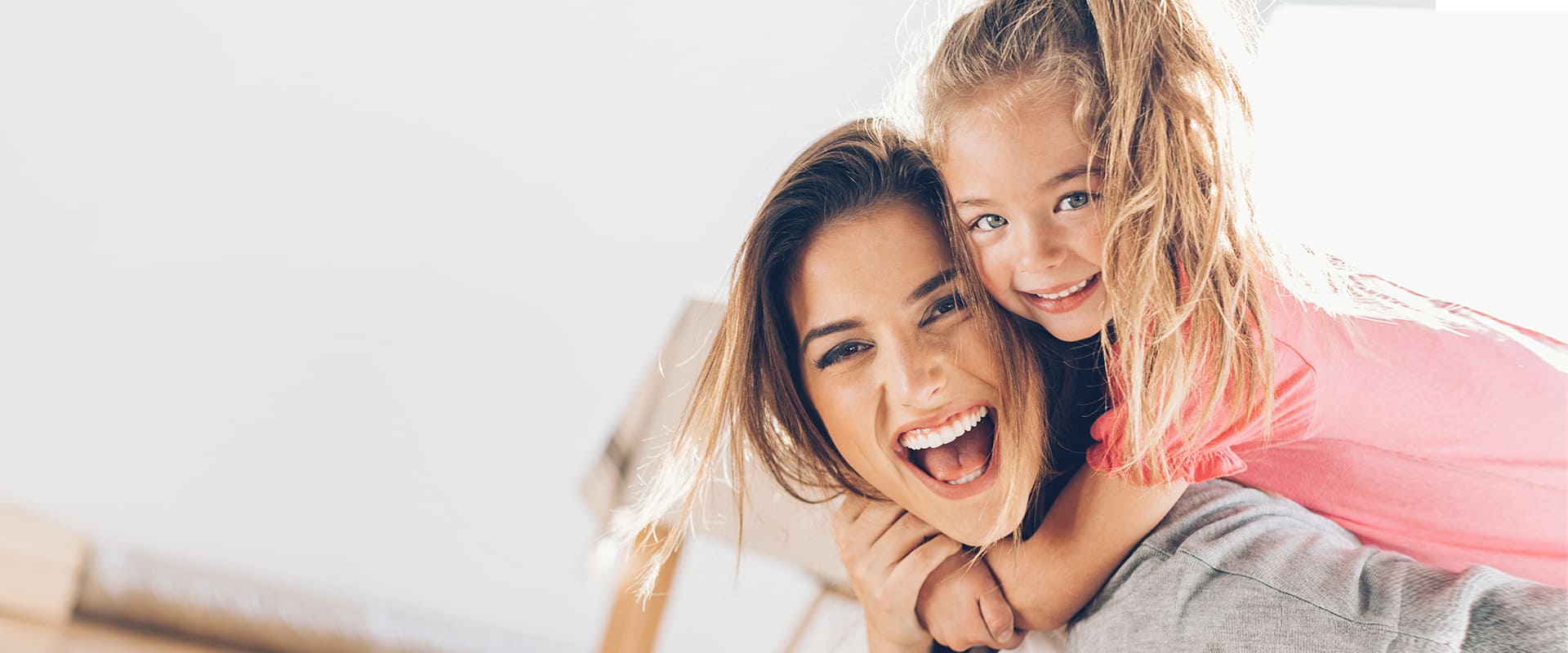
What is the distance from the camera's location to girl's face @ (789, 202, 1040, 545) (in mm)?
771

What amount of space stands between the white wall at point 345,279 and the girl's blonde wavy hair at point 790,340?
36.0 inches

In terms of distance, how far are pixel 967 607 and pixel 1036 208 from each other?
0.30 m

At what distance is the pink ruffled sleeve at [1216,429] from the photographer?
2.23 feet

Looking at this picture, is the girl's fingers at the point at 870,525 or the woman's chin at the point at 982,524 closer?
the woman's chin at the point at 982,524

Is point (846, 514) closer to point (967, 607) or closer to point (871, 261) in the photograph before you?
point (967, 607)

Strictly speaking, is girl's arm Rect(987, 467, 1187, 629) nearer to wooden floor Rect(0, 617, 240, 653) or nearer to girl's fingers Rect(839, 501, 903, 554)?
girl's fingers Rect(839, 501, 903, 554)

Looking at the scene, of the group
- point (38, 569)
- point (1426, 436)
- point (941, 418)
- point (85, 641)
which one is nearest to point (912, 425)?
point (941, 418)

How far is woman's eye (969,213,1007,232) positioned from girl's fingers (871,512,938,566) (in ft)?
0.78

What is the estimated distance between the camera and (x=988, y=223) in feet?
2.40

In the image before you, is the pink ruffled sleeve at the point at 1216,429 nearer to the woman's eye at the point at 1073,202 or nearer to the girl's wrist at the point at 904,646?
the woman's eye at the point at 1073,202

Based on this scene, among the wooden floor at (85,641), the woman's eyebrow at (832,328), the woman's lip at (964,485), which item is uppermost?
the woman's eyebrow at (832,328)

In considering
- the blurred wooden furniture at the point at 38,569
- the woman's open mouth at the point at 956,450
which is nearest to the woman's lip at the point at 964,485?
the woman's open mouth at the point at 956,450

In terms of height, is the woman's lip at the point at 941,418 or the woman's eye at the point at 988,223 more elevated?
the woman's eye at the point at 988,223

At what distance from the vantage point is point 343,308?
5.94 feet
